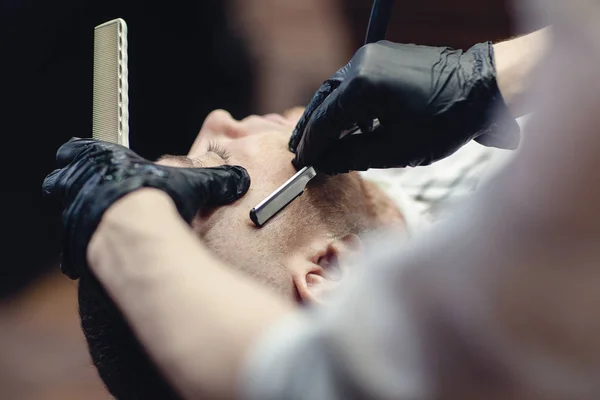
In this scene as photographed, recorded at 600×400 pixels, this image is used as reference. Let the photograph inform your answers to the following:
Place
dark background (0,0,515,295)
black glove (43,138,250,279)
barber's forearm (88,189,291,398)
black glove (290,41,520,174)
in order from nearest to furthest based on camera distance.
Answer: barber's forearm (88,189,291,398) → black glove (43,138,250,279) → black glove (290,41,520,174) → dark background (0,0,515,295)

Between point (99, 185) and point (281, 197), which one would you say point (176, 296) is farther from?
point (281, 197)

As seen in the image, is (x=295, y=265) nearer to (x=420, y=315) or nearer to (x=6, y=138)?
(x=420, y=315)

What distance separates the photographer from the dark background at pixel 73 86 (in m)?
1.75

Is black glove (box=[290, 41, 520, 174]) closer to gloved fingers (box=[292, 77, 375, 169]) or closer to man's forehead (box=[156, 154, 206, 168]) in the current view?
gloved fingers (box=[292, 77, 375, 169])

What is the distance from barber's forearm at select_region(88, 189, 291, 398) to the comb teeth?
0.97 ft

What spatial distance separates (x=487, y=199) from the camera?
25.7 inches

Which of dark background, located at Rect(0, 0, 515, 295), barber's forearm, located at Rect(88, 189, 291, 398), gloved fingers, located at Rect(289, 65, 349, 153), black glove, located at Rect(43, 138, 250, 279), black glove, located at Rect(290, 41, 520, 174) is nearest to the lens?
barber's forearm, located at Rect(88, 189, 291, 398)

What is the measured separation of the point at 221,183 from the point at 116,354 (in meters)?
0.34

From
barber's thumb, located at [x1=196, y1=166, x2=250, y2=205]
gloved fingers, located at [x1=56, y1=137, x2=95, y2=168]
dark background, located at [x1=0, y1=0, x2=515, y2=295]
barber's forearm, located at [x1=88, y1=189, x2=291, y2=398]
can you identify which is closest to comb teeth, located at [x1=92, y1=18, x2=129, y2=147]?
gloved fingers, located at [x1=56, y1=137, x2=95, y2=168]

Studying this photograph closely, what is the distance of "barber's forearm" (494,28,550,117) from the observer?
971mm

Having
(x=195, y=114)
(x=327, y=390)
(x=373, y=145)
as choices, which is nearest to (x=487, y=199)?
(x=327, y=390)

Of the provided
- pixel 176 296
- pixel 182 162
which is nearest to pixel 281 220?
pixel 182 162

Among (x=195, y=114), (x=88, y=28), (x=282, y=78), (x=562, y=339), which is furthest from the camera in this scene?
(x=282, y=78)

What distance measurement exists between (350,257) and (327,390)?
0.54m
